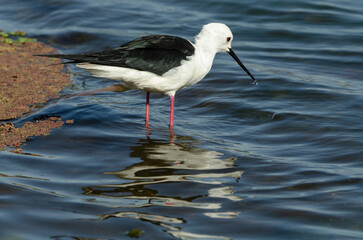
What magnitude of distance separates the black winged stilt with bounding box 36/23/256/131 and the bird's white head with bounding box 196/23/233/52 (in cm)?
1

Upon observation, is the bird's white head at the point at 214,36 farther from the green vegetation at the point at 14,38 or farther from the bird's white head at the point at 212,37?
the green vegetation at the point at 14,38

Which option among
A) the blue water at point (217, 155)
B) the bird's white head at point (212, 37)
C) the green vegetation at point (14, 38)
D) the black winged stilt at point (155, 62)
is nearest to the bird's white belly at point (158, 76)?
the black winged stilt at point (155, 62)

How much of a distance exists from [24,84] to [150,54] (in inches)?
94.3

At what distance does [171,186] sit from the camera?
488 cm

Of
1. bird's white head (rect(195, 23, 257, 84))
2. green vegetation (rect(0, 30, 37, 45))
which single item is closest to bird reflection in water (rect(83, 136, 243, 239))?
bird's white head (rect(195, 23, 257, 84))

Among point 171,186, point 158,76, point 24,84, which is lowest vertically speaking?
point 171,186

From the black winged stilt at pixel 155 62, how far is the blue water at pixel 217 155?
59cm

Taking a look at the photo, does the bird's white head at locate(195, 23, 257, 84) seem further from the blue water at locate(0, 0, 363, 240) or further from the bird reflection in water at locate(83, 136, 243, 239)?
the bird reflection in water at locate(83, 136, 243, 239)

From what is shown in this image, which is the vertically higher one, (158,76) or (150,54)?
(150,54)

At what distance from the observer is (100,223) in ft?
13.3

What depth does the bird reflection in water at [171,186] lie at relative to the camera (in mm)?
4285

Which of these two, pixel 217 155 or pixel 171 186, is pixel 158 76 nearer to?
pixel 217 155

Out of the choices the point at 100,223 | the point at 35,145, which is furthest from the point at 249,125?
the point at 100,223

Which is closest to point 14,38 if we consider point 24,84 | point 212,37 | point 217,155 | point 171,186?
point 24,84
